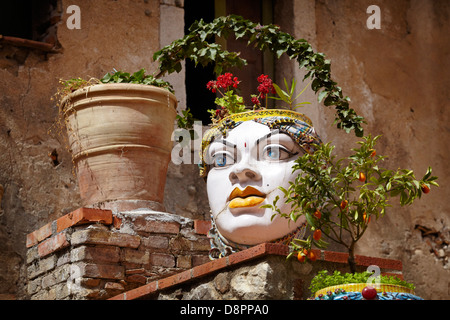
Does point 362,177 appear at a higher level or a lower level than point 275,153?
lower

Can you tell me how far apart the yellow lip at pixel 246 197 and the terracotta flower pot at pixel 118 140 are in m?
0.96

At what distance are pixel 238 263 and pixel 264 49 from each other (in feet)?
5.66

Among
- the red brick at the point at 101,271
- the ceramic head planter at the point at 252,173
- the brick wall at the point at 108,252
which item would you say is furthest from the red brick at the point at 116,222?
the ceramic head planter at the point at 252,173

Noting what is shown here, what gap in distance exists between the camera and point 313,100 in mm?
6930

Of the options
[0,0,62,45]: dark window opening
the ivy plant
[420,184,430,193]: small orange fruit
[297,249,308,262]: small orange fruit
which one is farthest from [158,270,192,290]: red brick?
[0,0,62,45]: dark window opening

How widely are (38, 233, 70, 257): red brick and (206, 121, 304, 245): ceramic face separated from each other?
3.14 feet

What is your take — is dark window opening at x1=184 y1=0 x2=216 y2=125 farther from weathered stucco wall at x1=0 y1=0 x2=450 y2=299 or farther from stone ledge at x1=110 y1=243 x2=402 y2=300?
stone ledge at x1=110 y1=243 x2=402 y2=300

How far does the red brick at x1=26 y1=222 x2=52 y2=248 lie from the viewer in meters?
5.01

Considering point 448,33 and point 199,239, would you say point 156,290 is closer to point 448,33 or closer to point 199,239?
point 199,239

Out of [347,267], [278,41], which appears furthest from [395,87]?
[347,267]

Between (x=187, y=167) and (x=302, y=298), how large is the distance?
2.91m

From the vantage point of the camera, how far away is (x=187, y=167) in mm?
6406

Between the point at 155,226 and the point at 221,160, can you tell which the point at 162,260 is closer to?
the point at 155,226

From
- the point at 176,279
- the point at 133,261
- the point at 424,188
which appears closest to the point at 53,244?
the point at 133,261
